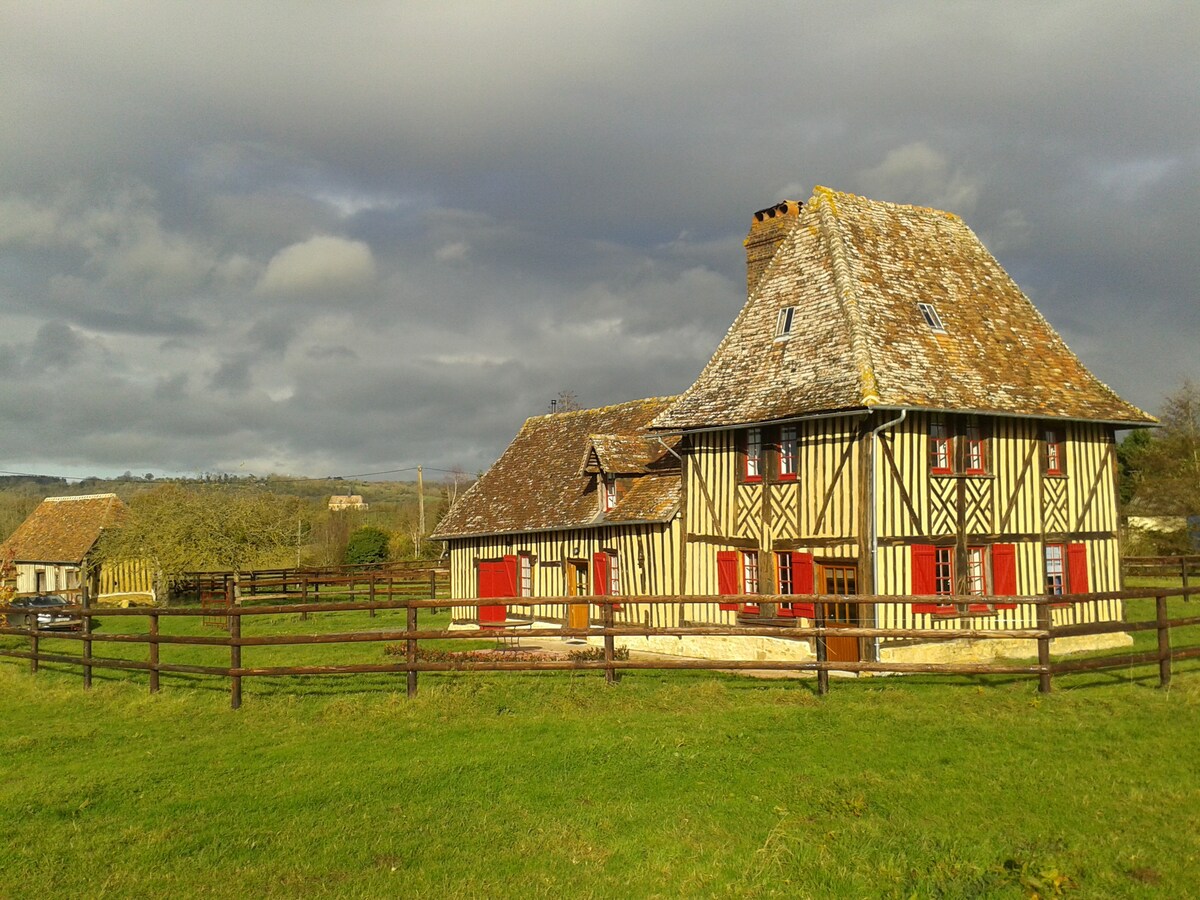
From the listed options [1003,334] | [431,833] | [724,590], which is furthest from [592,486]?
[431,833]

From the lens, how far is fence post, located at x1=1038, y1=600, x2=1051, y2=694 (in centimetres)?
1159

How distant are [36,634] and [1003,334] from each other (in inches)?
779

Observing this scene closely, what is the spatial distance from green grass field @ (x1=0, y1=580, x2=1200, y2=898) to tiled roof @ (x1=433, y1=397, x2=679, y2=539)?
446 inches

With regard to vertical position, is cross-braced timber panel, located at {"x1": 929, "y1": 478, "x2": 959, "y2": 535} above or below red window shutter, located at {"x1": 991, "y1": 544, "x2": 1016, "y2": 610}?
above

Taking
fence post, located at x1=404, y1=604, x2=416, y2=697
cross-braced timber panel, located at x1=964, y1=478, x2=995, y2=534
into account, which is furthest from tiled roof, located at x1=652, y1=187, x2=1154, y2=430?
fence post, located at x1=404, y1=604, x2=416, y2=697

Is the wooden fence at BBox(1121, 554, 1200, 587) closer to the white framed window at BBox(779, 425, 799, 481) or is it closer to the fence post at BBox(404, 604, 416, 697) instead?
the white framed window at BBox(779, 425, 799, 481)

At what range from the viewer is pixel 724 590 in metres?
20.6

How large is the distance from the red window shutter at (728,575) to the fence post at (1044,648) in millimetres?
8658

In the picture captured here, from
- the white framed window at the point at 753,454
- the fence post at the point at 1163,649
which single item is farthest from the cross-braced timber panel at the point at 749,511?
the fence post at the point at 1163,649

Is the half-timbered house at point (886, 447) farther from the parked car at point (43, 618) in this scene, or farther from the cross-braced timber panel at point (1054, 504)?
the parked car at point (43, 618)

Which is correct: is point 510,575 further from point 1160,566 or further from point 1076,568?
point 1160,566

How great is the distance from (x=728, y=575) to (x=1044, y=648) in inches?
364

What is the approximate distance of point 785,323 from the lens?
2073 cm

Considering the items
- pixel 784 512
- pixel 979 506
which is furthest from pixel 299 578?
pixel 979 506
